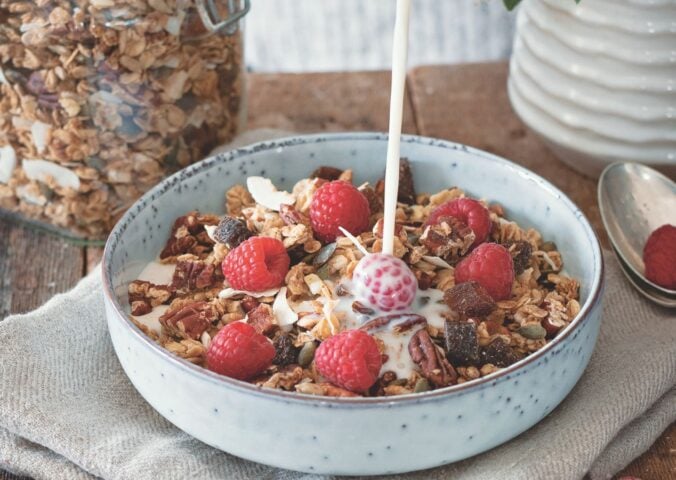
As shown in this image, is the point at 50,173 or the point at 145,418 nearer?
the point at 145,418

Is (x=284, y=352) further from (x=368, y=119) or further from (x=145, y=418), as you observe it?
(x=368, y=119)

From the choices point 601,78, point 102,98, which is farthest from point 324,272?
point 601,78

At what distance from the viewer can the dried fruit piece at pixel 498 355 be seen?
787 mm

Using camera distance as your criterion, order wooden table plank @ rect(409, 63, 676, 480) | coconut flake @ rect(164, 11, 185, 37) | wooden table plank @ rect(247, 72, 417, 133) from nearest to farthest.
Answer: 1. coconut flake @ rect(164, 11, 185, 37)
2. wooden table plank @ rect(409, 63, 676, 480)
3. wooden table plank @ rect(247, 72, 417, 133)

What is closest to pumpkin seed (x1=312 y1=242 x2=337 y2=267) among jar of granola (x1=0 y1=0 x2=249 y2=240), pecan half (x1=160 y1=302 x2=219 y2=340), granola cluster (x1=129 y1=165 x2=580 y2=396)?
granola cluster (x1=129 y1=165 x2=580 y2=396)

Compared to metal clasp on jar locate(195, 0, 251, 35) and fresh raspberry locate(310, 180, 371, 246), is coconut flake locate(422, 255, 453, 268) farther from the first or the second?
metal clasp on jar locate(195, 0, 251, 35)

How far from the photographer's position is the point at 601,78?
1107 millimetres

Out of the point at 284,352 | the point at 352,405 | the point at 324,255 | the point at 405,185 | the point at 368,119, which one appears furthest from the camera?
the point at 368,119

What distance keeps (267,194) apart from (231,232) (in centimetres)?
9

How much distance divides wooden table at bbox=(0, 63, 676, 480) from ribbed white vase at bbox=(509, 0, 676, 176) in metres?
0.08

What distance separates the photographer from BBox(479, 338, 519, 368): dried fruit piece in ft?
2.58

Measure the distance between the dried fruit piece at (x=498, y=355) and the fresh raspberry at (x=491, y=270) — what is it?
0.24 feet

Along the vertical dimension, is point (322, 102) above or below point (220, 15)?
below

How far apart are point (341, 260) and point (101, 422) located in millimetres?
248
